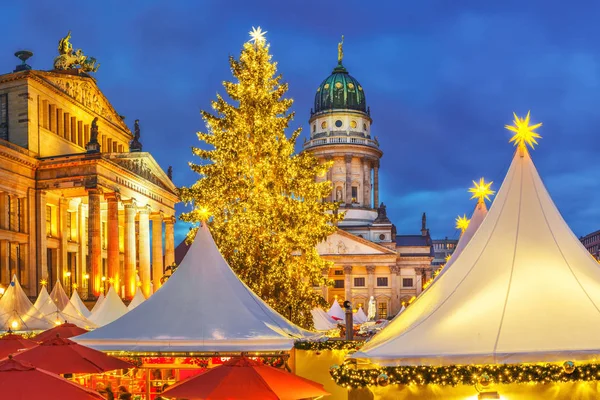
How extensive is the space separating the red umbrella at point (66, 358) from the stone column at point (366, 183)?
95.3m

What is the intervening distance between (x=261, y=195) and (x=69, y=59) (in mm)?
33937

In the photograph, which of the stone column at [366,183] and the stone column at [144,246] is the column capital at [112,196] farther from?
the stone column at [366,183]

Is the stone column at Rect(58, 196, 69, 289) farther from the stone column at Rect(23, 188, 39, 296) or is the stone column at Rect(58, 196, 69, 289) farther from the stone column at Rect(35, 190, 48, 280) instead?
the stone column at Rect(23, 188, 39, 296)

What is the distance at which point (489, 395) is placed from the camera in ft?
36.0

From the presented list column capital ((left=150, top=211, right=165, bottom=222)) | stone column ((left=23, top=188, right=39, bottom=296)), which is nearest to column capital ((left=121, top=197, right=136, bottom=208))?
column capital ((left=150, top=211, right=165, bottom=222))

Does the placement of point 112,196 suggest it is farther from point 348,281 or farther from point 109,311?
point 348,281

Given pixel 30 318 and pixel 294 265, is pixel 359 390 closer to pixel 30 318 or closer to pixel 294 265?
pixel 294 265

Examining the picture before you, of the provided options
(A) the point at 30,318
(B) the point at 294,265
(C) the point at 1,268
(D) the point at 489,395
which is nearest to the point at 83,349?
(D) the point at 489,395

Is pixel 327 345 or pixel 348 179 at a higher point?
pixel 348 179

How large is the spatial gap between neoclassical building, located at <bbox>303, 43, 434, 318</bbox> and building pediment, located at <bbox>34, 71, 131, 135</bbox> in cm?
4168

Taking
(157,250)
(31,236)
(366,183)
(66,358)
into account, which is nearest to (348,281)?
(366,183)

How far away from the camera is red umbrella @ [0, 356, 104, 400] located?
9562 mm

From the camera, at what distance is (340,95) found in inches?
4382

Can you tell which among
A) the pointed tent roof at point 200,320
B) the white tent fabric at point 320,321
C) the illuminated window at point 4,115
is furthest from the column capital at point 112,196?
the pointed tent roof at point 200,320
